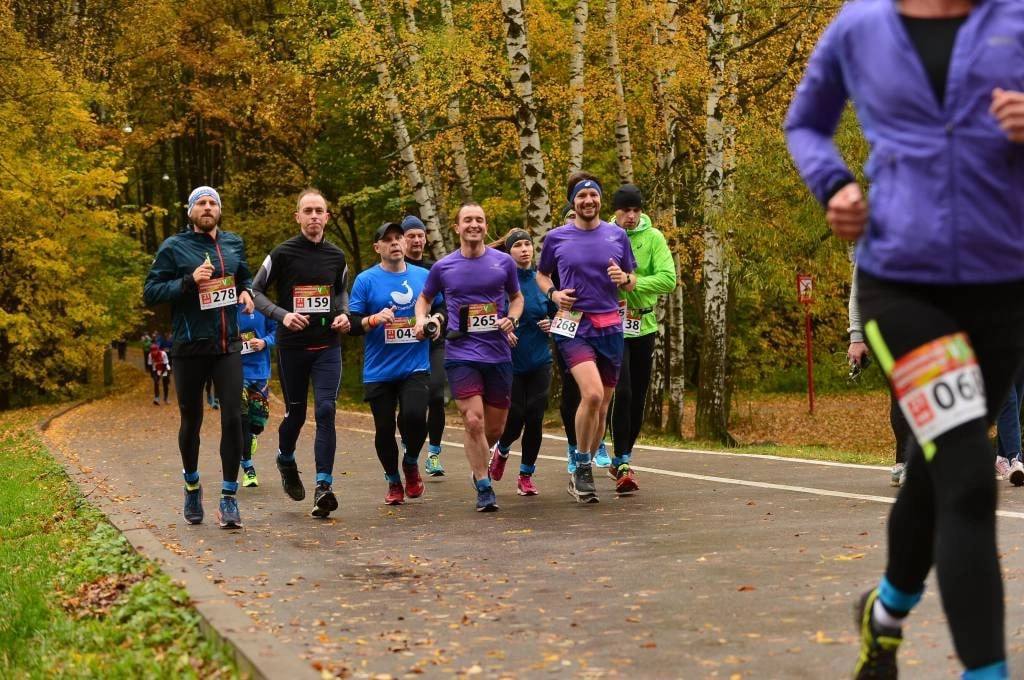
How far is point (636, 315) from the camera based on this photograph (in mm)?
12266

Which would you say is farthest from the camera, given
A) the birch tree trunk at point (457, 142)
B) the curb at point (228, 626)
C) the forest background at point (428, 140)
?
the birch tree trunk at point (457, 142)

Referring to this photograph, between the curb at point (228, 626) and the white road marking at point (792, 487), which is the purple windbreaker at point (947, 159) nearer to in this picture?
the curb at point (228, 626)

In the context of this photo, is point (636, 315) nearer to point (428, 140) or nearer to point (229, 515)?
point (229, 515)

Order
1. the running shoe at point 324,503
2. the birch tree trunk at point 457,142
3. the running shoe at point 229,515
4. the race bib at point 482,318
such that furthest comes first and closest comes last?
the birch tree trunk at point 457,142, the race bib at point 482,318, the running shoe at point 324,503, the running shoe at point 229,515

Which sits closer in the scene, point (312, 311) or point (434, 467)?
point (312, 311)

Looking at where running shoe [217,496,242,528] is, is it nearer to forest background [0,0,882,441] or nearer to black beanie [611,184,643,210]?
black beanie [611,184,643,210]

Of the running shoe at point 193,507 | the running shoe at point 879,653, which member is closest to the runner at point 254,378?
the running shoe at point 193,507

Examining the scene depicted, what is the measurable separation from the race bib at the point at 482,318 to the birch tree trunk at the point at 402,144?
17.0m

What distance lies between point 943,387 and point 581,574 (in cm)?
393

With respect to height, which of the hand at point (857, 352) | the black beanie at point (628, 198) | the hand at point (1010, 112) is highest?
the hand at point (1010, 112)

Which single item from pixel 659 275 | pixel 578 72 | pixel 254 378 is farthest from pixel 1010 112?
pixel 578 72

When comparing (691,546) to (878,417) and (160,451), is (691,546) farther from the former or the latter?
(878,417)

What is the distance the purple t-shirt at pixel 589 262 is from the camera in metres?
11.0

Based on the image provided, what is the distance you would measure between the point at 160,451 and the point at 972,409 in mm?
17597
